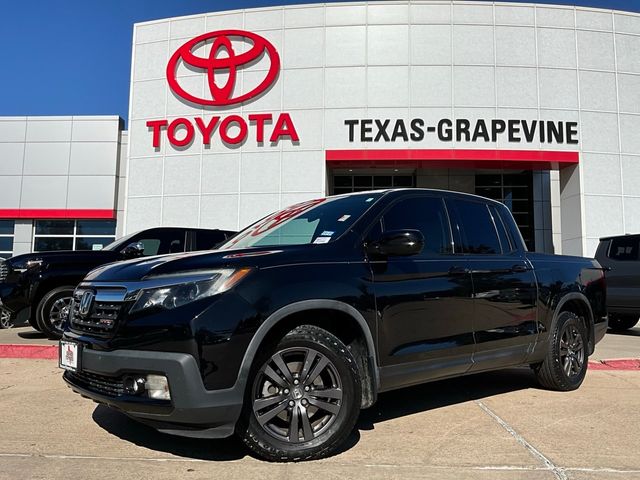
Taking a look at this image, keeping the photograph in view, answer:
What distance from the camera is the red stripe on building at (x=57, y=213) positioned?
21141mm

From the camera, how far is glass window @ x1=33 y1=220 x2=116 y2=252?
71.1 feet

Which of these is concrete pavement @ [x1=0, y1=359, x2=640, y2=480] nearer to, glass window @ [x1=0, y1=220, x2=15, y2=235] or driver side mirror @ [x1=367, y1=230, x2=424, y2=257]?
driver side mirror @ [x1=367, y1=230, x2=424, y2=257]

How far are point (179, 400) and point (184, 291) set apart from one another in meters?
0.62

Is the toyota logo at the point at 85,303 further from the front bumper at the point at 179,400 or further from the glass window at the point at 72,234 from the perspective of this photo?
the glass window at the point at 72,234

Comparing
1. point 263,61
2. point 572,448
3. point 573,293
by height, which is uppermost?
point 263,61

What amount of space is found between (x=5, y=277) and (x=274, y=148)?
35.9 feet

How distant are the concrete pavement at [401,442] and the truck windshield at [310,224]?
1482 millimetres

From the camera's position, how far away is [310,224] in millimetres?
4191

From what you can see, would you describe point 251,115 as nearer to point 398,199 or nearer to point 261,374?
point 398,199

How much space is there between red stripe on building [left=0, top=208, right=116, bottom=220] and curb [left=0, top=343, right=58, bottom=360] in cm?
1483

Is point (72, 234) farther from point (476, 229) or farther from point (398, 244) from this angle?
point (398, 244)

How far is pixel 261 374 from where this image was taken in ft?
10.6

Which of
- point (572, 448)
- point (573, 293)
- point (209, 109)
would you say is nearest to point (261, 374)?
point (572, 448)

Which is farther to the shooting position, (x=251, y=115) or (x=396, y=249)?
(x=251, y=115)
